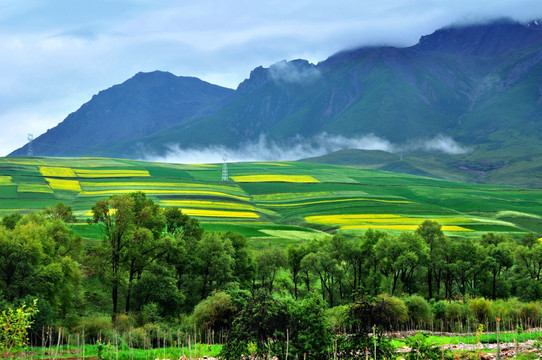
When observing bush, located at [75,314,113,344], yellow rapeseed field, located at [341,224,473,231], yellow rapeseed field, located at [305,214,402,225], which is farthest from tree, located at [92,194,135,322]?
yellow rapeseed field, located at [305,214,402,225]

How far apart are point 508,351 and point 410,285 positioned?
5159 cm

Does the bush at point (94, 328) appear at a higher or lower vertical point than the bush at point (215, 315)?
lower

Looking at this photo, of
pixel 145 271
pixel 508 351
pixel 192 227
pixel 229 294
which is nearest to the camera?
pixel 508 351

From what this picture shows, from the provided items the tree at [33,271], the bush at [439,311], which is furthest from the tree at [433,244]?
the tree at [33,271]

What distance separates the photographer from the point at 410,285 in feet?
292

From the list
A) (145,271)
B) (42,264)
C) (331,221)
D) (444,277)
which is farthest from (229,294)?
(331,221)

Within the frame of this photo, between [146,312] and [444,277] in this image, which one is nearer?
[146,312]

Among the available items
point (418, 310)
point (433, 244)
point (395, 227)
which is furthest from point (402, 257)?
point (395, 227)

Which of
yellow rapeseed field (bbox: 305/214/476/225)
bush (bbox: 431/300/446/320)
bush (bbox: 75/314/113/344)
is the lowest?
bush (bbox: 431/300/446/320)

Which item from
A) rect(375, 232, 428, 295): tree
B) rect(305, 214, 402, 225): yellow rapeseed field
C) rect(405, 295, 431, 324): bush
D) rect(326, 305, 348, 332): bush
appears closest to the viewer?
rect(326, 305, 348, 332): bush

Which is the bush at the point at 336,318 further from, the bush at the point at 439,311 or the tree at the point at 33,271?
the tree at the point at 33,271

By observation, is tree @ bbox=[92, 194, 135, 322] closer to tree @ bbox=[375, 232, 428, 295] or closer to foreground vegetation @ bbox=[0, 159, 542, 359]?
foreground vegetation @ bbox=[0, 159, 542, 359]

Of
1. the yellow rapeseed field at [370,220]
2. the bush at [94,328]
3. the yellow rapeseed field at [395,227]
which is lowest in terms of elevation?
Answer: the bush at [94,328]

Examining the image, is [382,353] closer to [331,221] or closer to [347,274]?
[347,274]
